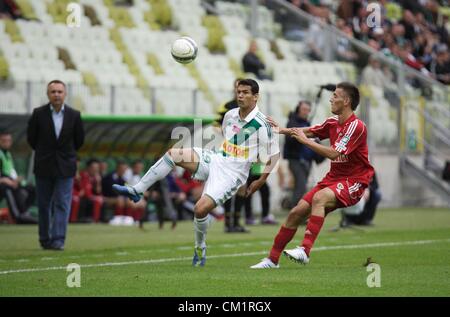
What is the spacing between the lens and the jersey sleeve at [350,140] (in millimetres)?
12242

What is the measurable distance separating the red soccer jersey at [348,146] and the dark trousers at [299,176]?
8965 mm

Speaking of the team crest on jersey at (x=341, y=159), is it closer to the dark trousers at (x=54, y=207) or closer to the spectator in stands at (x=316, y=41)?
the dark trousers at (x=54, y=207)

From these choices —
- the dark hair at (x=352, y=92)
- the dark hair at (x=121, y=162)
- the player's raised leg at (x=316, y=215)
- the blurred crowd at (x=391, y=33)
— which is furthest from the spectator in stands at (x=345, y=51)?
the player's raised leg at (x=316, y=215)

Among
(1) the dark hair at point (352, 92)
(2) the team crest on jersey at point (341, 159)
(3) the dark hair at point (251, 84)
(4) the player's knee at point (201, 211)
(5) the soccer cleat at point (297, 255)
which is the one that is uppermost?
(3) the dark hair at point (251, 84)

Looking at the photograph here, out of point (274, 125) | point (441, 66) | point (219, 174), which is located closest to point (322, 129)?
point (274, 125)

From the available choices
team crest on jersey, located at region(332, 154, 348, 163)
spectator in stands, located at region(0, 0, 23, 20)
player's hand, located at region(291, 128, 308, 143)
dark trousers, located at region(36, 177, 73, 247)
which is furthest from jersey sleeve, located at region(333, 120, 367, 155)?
spectator in stands, located at region(0, 0, 23, 20)

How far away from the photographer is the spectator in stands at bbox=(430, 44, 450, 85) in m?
36.8

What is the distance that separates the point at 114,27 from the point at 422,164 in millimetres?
9565

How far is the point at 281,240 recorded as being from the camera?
1250 cm

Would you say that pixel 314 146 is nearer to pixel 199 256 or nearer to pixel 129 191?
pixel 199 256

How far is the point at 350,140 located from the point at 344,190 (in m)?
0.58

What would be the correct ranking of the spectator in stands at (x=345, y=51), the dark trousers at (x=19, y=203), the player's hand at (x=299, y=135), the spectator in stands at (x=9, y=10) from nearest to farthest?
1. the player's hand at (x=299, y=135)
2. the dark trousers at (x=19, y=203)
3. the spectator in stands at (x=9, y=10)
4. the spectator in stands at (x=345, y=51)

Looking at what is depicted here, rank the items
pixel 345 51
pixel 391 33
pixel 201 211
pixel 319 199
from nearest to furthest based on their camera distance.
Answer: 1. pixel 319 199
2. pixel 201 211
3. pixel 345 51
4. pixel 391 33

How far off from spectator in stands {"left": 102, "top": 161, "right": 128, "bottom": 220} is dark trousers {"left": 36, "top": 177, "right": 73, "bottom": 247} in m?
6.98
